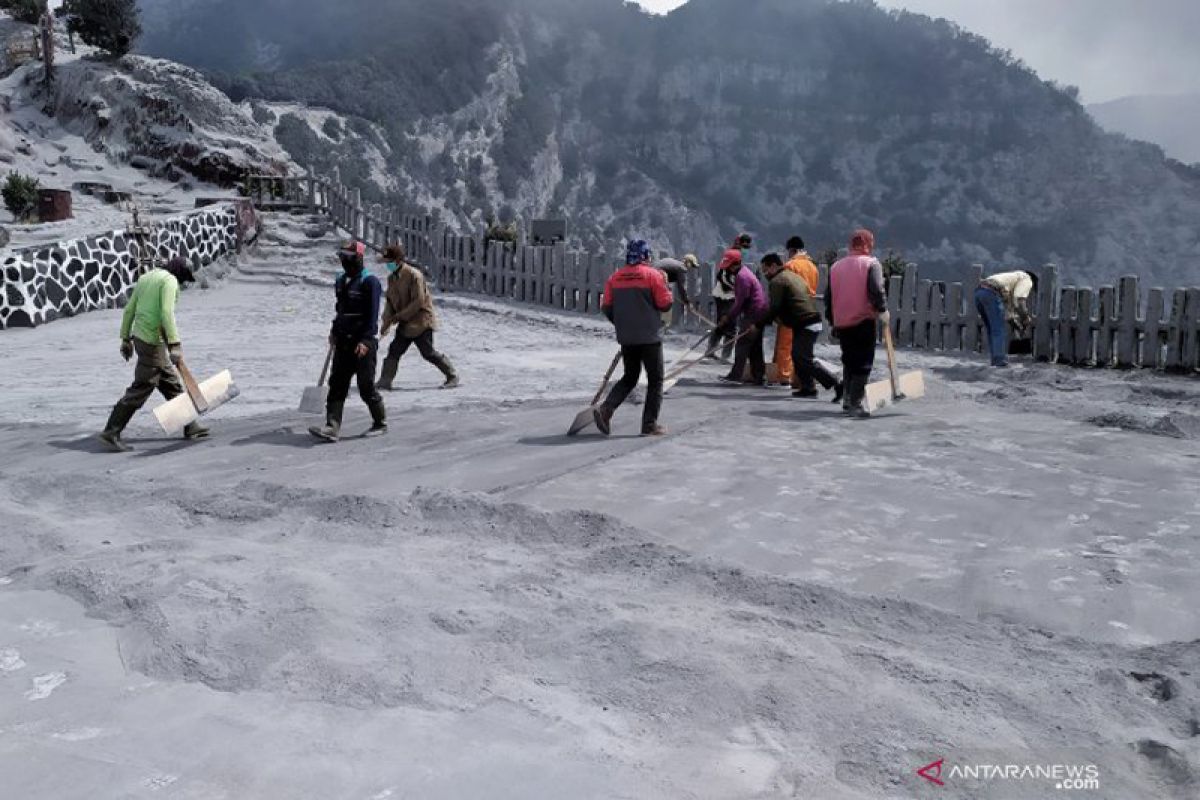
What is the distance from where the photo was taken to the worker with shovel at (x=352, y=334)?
8805 mm

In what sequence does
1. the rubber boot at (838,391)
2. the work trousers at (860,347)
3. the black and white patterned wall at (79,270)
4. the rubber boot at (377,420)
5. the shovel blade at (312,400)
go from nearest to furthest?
the rubber boot at (377,420) < the shovel blade at (312,400) < the work trousers at (860,347) < the rubber boot at (838,391) < the black and white patterned wall at (79,270)

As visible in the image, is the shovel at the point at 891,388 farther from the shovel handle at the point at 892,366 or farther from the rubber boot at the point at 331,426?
the rubber boot at the point at 331,426

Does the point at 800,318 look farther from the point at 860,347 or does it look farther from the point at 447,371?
the point at 447,371

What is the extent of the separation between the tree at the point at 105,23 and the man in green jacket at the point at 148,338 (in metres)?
27.6

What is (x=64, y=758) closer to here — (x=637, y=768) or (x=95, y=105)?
(x=637, y=768)

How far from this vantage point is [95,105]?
30312mm

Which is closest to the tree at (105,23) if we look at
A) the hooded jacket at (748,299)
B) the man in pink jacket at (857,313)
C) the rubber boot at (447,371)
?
the rubber boot at (447,371)

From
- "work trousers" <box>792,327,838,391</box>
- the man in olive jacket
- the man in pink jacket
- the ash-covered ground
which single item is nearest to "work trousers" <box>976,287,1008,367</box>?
"work trousers" <box>792,327,838,391</box>

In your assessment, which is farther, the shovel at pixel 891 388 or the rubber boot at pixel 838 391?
the rubber boot at pixel 838 391

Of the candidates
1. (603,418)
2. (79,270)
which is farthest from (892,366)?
(79,270)

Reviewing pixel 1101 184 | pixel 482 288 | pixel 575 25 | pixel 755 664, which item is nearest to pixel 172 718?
pixel 755 664

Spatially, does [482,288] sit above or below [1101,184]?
below

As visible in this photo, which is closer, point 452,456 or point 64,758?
point 64,758

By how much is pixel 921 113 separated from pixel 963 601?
3632 inches
